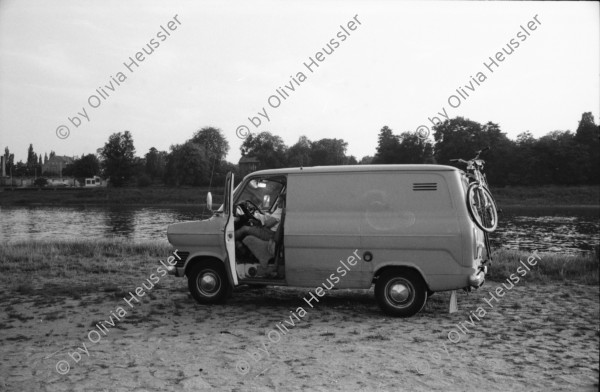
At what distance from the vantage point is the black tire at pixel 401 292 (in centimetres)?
775

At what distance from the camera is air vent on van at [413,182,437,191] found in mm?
7759

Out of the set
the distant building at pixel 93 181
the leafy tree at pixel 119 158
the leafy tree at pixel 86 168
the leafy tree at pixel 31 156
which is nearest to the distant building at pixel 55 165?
the leafy tree at pixel 31 156

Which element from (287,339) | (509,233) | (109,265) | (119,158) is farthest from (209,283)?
(119,158)

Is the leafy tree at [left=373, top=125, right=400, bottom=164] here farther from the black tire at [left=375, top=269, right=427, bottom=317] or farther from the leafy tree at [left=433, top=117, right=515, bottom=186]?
the black tire at [left=375, top=269, right=427, bottom=317]

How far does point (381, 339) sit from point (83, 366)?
3.55 meters

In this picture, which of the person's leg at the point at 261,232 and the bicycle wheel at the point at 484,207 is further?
the person's leg at the point at 261,232

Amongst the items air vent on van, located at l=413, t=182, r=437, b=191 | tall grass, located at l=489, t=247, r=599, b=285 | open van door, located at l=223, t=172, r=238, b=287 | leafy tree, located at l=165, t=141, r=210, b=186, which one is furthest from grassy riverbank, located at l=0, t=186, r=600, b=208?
air vent on van, located at l=413, t=182, r=437, b=191

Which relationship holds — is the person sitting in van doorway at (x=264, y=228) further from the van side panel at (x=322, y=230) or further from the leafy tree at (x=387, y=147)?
the leafy tree at (x=387, y=147)

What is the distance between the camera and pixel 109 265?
13414mm

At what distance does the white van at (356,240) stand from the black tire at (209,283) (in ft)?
0.06

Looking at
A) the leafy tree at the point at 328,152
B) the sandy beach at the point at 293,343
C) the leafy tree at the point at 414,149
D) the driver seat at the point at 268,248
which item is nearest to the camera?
the sandy beach at the point at 293,343

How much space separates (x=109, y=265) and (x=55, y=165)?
195 metres

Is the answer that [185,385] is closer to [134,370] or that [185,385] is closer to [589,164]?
[134,370]

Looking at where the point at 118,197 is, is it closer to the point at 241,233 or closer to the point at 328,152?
the point at 328,152
